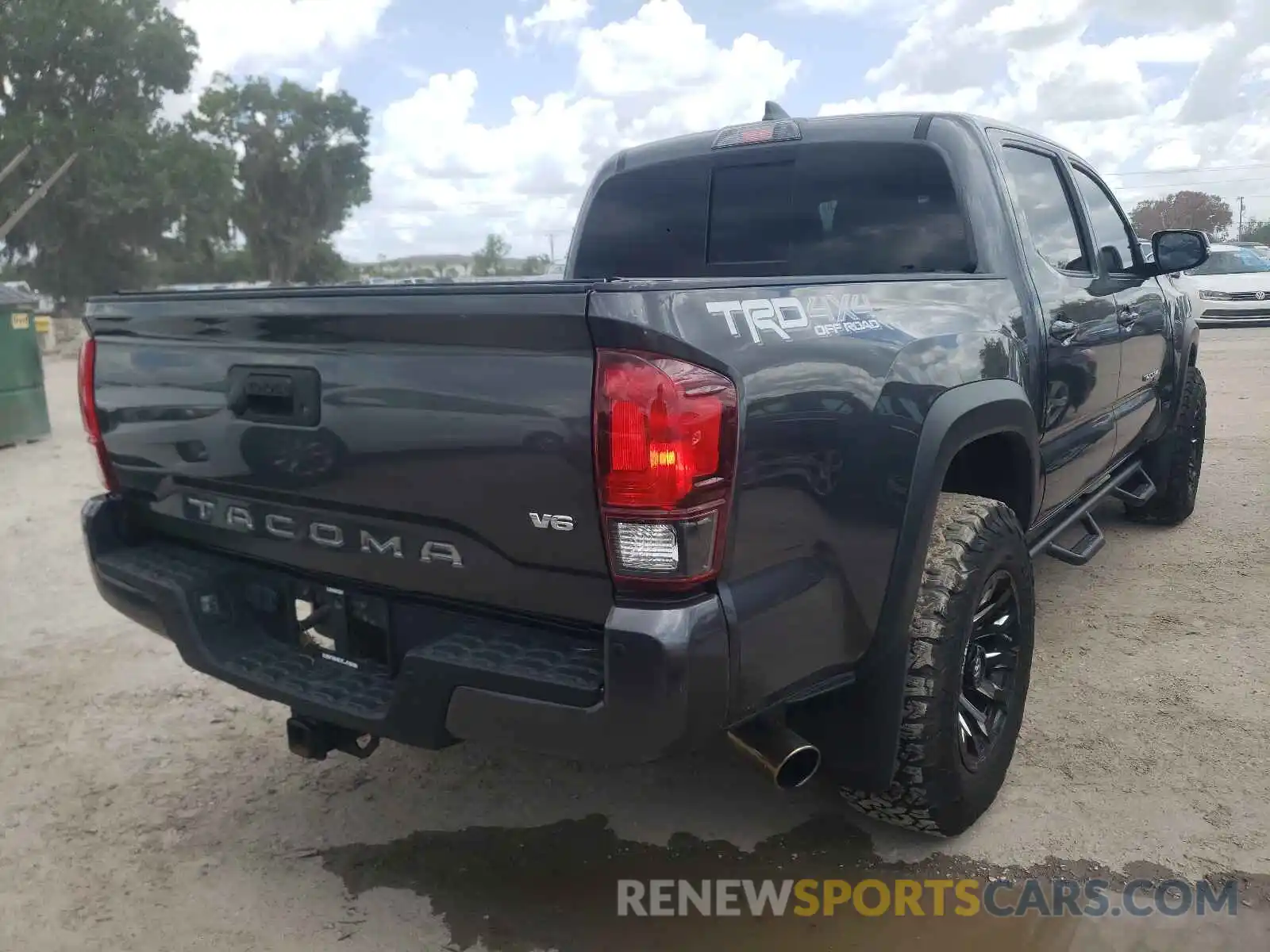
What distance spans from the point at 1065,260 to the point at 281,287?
277 centimetres

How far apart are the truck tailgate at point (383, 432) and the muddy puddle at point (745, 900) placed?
0.90 metres

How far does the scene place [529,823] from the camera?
10.2 ft

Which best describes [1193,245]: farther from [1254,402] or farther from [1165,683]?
[1254,402]

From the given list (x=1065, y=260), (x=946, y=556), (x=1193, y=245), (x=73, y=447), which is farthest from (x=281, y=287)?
(x=73, y=447)

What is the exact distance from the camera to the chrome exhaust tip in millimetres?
2305

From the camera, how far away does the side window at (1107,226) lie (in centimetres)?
431

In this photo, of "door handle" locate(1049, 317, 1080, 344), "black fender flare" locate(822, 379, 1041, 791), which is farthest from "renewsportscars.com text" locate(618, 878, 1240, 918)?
"door handle" locate(1049, 317, 1080, 344)

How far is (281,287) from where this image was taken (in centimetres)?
261

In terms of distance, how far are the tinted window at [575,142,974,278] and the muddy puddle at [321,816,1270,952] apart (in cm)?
179

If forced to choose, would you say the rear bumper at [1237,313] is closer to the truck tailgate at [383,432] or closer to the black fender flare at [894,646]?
the black fender flare at [894,646]

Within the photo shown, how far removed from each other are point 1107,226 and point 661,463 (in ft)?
Answer: 11.2

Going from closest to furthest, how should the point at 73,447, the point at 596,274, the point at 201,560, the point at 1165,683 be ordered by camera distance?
1. the point at 201,560
2. the point at 1165,683
3. the point at 596,274
4. the point at 73,447

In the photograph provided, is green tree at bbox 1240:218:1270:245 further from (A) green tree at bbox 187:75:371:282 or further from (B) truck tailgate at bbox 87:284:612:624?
(B) truck tailgate at bbox 87:284:612:624

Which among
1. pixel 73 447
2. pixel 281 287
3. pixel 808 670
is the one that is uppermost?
pixel 281 287
